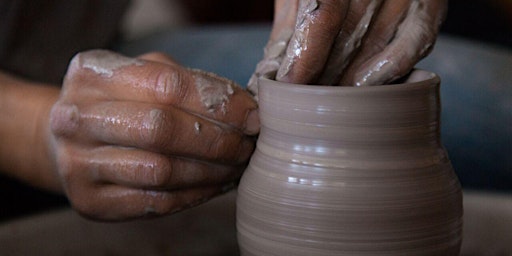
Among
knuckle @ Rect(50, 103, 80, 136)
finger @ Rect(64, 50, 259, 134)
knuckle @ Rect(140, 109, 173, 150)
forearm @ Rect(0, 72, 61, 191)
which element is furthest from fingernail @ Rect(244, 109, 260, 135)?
forearm @ Rect(0, 72, 61, 191)

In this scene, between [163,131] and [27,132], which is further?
[27,132]

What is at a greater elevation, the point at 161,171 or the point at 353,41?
the point at 353,41

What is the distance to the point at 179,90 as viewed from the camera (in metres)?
0.96

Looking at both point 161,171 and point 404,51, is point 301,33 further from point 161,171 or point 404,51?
point 161,171

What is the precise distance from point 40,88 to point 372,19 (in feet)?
2.09

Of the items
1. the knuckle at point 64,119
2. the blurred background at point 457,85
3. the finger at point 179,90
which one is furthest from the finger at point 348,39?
the blurred background at point 457,85

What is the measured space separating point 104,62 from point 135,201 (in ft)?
0.63

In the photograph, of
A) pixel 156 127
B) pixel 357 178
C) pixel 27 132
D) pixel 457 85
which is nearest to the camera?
pixel 357 178

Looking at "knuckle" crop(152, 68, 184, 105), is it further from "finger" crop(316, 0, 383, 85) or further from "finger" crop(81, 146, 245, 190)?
"finger" crop(316, 0, 383, 85)

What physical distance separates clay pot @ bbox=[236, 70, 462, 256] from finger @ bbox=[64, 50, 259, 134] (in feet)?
0.28

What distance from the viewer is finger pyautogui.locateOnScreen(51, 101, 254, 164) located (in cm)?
95

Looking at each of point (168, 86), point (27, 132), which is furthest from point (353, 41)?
point (27, 132)

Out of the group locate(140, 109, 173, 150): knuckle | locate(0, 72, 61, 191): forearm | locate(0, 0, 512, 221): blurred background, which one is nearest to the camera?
locate(140, 109, 173, 150): knuckle

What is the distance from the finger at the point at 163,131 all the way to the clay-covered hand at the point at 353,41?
10cm
